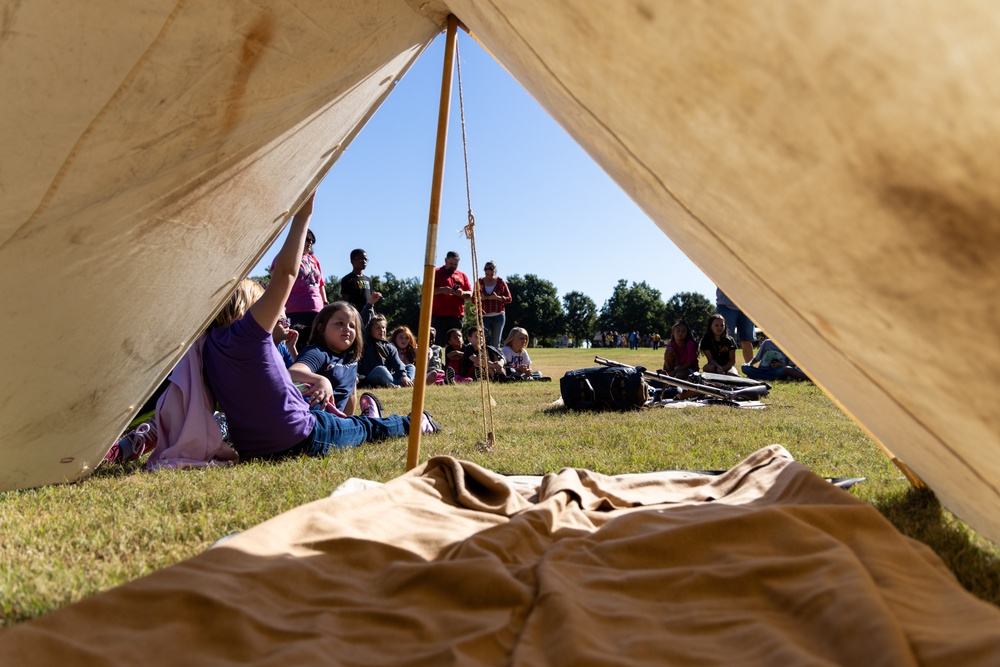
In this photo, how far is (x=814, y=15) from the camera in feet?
3.18

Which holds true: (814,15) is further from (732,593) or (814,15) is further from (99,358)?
(99,358)

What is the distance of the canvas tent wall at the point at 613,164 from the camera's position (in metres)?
1.00

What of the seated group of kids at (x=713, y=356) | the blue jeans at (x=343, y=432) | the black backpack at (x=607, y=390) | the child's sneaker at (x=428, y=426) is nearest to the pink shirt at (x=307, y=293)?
the child's sneaker at (x=428, y=426)

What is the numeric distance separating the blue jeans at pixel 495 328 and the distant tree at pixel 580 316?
63709 mm

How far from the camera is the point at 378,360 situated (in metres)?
9.68

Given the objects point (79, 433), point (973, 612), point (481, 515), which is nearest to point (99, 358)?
point (79, 433)

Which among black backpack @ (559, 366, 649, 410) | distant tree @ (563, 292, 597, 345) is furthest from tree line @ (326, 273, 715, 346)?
black backpack @ (559, 366, 649, 410)

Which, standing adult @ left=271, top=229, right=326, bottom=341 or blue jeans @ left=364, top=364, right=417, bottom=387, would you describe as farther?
blue jeans @ left=364, top=364, right=417, bottom=387

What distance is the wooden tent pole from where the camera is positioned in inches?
125

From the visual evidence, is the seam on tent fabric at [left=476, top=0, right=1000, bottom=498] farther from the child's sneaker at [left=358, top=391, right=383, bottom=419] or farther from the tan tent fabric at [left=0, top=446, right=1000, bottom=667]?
the child's sneaker at [left=358, top=391, right=383, bottom=419]

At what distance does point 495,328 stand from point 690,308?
7152 centimetres

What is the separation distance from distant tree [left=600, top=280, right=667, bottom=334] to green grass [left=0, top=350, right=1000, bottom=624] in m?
72.1

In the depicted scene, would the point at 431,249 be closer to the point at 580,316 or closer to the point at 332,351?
the point at 332,351

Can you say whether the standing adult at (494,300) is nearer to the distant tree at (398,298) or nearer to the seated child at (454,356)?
the seated child at (454,356)
